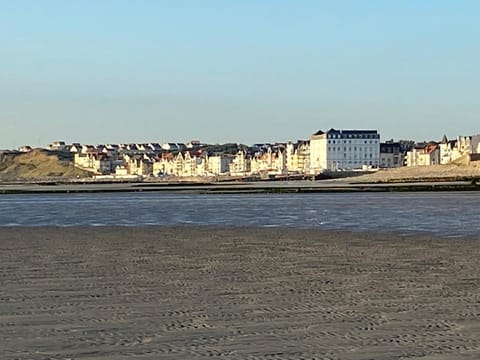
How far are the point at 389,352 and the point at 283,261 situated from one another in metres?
7.57

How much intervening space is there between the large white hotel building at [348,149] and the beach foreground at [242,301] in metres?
153

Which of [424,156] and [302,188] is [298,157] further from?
[302,188]

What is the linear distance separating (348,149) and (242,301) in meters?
164

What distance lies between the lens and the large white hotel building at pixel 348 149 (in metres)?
170

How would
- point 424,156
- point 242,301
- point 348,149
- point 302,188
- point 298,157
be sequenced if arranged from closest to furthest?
point 242,301 → point 302,188 → point 348,149 → point 424,156 → point 298,157

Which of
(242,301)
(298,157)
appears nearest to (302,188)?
(242,301)

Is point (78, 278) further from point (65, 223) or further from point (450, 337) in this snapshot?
point (65, 223)

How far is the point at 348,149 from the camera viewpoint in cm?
17138

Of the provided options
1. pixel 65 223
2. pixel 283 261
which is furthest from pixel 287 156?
pixel 283 261

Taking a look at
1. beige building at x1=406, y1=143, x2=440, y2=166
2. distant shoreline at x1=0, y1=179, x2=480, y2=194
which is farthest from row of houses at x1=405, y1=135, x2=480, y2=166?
distant shoreline at x1=0, y1=179, x2=480, y2=194

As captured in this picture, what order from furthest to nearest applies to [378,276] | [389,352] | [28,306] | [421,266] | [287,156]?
[287,156] → [421,266] → [378,276] → [28,306] → [389,352]

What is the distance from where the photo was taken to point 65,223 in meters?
26.7

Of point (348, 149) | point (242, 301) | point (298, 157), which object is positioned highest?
point (348, 149)

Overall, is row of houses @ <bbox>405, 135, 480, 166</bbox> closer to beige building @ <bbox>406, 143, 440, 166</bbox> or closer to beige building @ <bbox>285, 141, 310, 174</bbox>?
beige building @ <bbox>406, 143, 440, 166</bbox>
